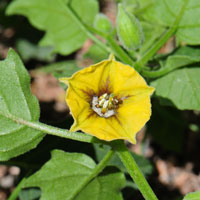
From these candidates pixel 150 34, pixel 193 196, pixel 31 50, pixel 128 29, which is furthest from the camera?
pixel 31 50

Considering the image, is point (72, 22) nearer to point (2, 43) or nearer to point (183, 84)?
point (183, 84)

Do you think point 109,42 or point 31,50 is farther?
point 31,50

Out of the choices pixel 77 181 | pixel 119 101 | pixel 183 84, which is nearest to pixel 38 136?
pixel 77 181

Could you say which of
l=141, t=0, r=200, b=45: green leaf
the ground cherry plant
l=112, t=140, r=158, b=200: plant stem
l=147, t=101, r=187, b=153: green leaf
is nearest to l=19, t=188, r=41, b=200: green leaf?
the ground cherry plant

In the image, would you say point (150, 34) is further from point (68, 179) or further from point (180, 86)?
point (68, 179)

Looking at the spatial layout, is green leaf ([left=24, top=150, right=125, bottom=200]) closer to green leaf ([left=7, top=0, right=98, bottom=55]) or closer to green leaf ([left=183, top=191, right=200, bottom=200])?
green leaf ([left=183, top=191, right=200, bottom=200])

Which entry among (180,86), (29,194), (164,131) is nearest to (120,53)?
(180,86)
